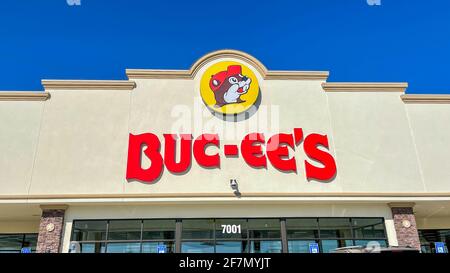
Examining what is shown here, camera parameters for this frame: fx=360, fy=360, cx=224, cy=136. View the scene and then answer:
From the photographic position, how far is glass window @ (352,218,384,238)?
16.5m

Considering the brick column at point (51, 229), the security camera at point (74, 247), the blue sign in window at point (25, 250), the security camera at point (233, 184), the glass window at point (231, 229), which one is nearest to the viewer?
the brick column at point (51, 229)

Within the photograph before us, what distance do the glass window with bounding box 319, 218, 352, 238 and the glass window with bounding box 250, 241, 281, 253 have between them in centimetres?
210

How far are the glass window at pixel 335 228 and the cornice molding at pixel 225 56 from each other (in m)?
7.06

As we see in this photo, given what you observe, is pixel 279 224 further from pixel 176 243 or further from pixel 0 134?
pixel 0 134

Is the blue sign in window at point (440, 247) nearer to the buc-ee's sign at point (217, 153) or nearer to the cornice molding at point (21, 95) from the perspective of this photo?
the buc-ee's sign at point (217, 153)

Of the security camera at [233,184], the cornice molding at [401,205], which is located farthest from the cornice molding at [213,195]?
the cornice molding at [401,205]

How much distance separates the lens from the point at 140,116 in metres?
17.2

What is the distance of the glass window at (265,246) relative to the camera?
16.0 m

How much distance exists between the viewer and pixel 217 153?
54.6 ft

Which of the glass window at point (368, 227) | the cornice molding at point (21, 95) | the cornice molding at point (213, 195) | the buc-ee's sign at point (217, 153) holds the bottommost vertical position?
the glass window at point (368, 227)

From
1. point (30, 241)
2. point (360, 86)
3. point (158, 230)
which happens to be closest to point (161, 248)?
point (158, 230)

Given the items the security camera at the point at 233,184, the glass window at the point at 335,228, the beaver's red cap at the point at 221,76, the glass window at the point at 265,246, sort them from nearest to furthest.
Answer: the security camera at the point at 233,184 < the glass window at the point at 265,246 < the glass window at the point at 335,228 < the beaver's red cap at the point at 221,76

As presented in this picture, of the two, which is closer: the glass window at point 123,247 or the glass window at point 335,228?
the glass window at point 123,247

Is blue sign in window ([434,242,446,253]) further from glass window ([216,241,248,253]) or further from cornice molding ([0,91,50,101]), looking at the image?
cornice molding ([0,91,50,101])
